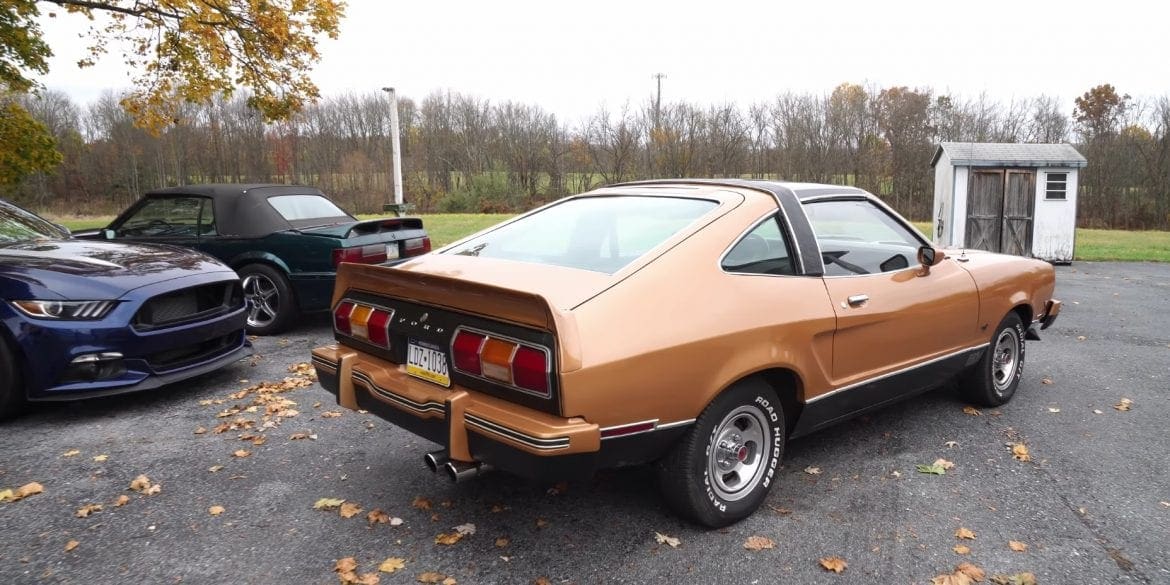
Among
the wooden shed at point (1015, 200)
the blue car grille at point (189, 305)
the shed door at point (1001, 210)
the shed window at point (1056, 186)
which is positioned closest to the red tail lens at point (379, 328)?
the blue car grille at point (189, 305)

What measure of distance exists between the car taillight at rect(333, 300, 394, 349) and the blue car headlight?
207cm

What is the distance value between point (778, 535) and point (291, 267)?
5.71 m

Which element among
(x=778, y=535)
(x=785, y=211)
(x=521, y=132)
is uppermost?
(x=521, y=132)

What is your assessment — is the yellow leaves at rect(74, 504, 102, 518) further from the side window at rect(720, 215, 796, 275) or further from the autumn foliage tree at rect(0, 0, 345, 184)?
the autumn foliage tree at rect(0, 0, 345, 184)

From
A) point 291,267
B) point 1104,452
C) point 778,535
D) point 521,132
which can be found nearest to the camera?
point 778,535

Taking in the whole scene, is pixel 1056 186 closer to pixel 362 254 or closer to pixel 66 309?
pixel 362 254

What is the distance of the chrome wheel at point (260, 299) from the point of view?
292 inches

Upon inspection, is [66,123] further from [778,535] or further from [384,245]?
[778,535]

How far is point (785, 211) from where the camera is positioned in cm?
363

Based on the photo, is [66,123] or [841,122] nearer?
[841,122]

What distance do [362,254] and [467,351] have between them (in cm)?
474

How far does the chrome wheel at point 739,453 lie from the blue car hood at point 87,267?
4016 mm

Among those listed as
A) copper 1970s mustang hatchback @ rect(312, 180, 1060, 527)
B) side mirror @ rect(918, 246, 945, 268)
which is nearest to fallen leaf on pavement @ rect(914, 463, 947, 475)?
copper 1970s mustang hatchback @ rect(312, 180, 1060, 527)

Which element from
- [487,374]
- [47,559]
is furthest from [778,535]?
[47,559]
